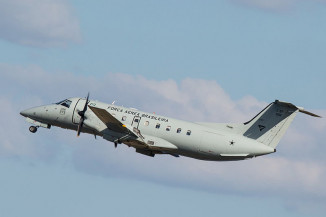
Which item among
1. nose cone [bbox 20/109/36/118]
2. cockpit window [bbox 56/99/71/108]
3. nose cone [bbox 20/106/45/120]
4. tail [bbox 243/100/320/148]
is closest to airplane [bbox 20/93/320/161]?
tail [bbox 243/100/320/148]

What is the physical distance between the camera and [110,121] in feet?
155

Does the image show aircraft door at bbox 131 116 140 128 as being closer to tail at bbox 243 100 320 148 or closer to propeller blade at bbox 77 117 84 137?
propeller blade at bbox 77 117 84 137

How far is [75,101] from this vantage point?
5009cm

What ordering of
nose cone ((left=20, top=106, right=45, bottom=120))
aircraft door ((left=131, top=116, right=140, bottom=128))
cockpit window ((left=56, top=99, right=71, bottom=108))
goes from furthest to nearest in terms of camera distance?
nose cone ((left=20, top=106, right=45, bottom=120))
cockpit window ((left=56, top=99, right=71, bottom=108))
aircraft door ((left=131, top=116, right=140, bottom=128))

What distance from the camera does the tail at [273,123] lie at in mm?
46625

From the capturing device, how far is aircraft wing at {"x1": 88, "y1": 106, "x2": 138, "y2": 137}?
4615 centimetres

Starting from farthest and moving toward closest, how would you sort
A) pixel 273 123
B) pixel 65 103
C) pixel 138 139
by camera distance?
1. pixel 65 103
2. pixel 138 139
3. pixel 273 123

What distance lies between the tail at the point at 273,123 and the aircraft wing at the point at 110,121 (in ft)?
25.9

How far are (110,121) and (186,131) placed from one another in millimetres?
4962

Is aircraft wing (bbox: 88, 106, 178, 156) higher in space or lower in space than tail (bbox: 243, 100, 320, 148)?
lower

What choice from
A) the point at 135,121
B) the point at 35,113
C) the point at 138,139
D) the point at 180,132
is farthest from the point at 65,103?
the point at 180,132

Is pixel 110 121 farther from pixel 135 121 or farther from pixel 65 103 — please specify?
pixel 65 103

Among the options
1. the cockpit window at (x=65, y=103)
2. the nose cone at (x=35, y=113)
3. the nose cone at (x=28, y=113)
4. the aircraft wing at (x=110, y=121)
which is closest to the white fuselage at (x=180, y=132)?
the cockpit window at (x=65, y=103)

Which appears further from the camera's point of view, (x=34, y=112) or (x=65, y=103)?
(x=34, y=112)
